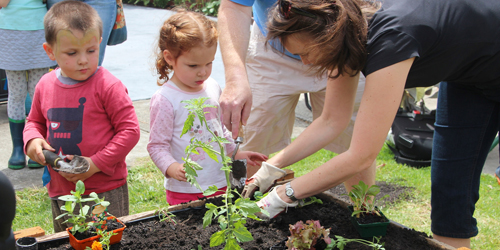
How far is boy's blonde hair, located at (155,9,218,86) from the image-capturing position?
77.4 inches

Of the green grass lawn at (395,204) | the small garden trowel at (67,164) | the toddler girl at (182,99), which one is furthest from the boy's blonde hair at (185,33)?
the green grass lawn at (395,204)

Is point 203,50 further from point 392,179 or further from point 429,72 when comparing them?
point 392,179

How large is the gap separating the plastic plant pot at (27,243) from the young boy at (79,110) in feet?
1.61

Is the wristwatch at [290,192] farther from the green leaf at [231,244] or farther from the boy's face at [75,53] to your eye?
the boy's face at [75,53]

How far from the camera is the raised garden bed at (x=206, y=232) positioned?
1.45 meters

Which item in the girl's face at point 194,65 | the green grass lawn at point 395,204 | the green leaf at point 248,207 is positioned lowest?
the green grass lawn at point 395,204

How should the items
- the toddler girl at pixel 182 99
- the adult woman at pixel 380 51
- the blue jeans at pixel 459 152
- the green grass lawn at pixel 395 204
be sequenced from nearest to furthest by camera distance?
the adult woman at pixel 380 51, the blue jeans at pixel 459 152, the toddler girl at pixel 182 99, the green grass lawn at pixel 395 204

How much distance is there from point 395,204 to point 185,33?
207 centimetres

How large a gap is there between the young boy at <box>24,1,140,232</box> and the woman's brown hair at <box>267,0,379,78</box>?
2.96 ft

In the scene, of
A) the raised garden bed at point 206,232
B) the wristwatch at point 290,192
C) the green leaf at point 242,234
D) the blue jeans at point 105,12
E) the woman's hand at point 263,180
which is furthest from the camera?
the blue jeans at point 105,12

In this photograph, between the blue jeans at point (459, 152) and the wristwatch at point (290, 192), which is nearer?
the wristwatch at point (290, 192)

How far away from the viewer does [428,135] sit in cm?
383

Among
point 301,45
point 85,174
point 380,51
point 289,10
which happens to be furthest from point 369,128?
point 85,174

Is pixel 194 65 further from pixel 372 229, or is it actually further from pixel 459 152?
pixel 459 152
